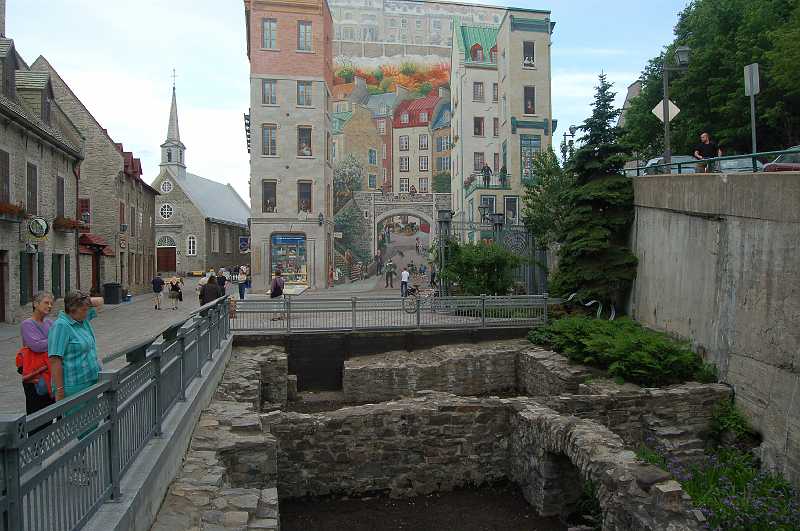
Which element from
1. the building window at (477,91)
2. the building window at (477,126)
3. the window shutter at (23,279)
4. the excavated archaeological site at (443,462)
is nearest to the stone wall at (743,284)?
the excavated archaeological site at (443,462)

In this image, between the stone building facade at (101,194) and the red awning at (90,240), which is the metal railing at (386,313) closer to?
the red awning at (90,240)

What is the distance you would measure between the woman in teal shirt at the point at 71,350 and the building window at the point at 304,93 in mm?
31857

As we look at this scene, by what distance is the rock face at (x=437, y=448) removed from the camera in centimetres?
923

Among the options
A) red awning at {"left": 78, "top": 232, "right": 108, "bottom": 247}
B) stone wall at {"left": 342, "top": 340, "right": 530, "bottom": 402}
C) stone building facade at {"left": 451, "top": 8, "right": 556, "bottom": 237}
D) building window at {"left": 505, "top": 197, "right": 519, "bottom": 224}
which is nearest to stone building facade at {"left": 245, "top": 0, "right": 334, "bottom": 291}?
red awning at {"left": 78, "top": 232, "right": 108, "bottom": 247}

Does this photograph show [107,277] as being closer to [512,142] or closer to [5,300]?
[5,300]

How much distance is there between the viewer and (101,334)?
18.2 m

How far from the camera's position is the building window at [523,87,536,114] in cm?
3919

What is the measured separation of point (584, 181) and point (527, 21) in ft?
79.1

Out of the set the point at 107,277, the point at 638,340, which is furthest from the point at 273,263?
the point at 638,340

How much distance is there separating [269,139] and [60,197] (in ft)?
44.8

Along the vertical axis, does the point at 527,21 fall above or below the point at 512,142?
above

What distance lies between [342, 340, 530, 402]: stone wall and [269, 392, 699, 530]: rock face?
5.08 m

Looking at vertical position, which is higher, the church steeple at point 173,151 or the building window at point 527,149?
the church steeple at point 173,151

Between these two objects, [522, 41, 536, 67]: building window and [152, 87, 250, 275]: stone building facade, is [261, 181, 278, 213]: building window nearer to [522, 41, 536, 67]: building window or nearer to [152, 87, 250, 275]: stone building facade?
[522, 41, 536, 67]: building window
